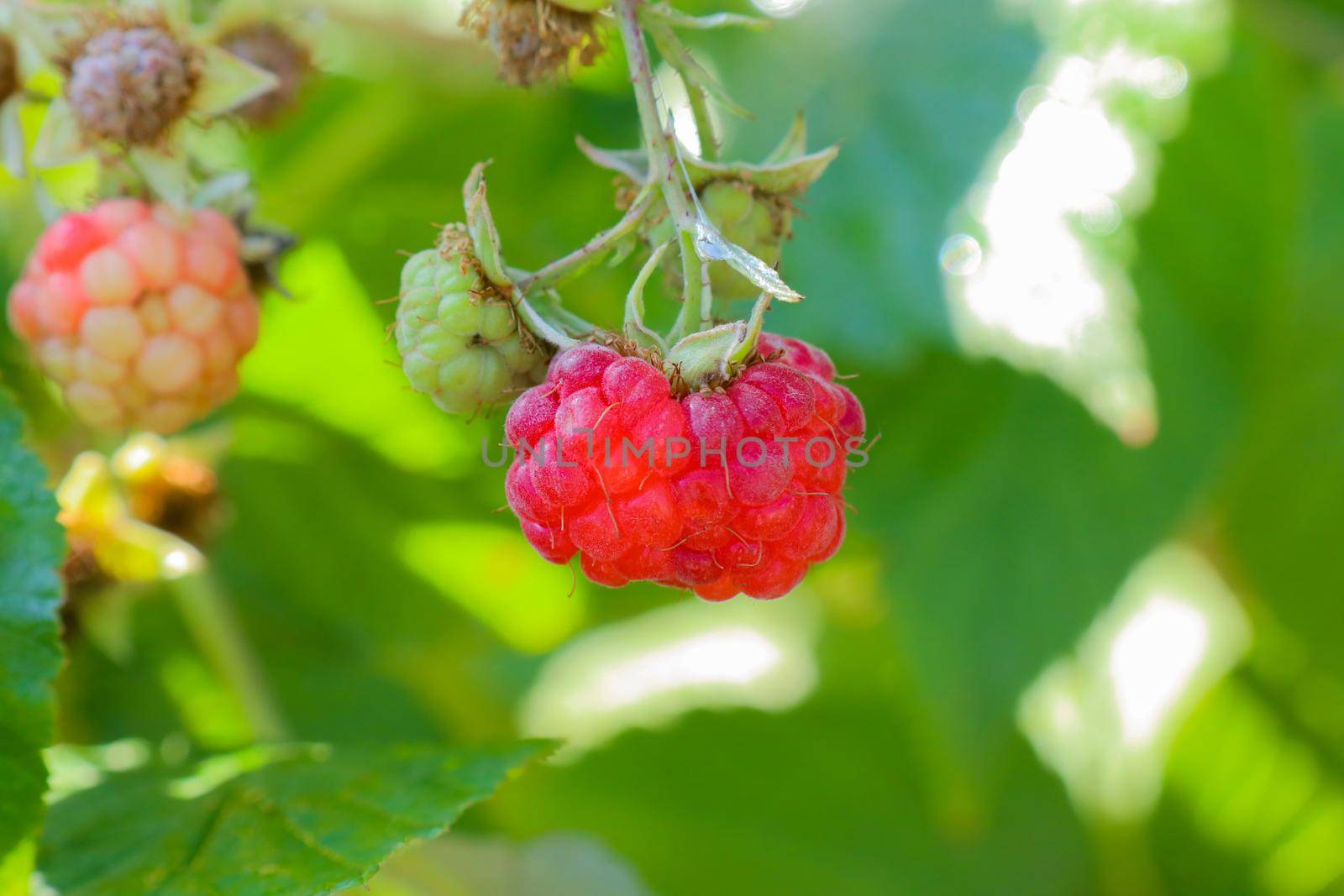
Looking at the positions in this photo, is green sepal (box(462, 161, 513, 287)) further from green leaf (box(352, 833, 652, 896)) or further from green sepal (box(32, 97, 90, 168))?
green leaf (box(352, 833, 652, 896))

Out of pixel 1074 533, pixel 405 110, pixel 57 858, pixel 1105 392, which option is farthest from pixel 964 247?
pixel 57 858

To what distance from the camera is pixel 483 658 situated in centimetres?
170

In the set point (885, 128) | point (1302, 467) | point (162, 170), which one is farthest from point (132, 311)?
point (1302, 467)

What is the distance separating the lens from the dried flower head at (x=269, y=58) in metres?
1.07

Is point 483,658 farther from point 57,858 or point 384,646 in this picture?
point 57,858

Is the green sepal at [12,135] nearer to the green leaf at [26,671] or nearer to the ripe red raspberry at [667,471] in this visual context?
the green leaf at [26,671]

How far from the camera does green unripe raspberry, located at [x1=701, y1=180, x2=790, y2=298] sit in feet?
2.42

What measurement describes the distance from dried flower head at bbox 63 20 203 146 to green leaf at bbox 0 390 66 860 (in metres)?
0.28

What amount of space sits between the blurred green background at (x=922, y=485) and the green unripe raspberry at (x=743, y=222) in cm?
44

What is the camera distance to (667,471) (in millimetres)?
644

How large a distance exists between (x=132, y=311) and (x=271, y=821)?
0.34m

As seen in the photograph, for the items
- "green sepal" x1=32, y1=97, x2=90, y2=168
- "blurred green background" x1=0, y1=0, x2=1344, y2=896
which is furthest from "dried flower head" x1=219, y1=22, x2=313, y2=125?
"green sepal" x1=32, y1=97, x2=90, y2=168

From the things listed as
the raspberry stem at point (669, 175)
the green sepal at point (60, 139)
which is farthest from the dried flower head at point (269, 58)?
the raspberry stem at point (669, 175)

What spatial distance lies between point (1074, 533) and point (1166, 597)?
1.53 ft
